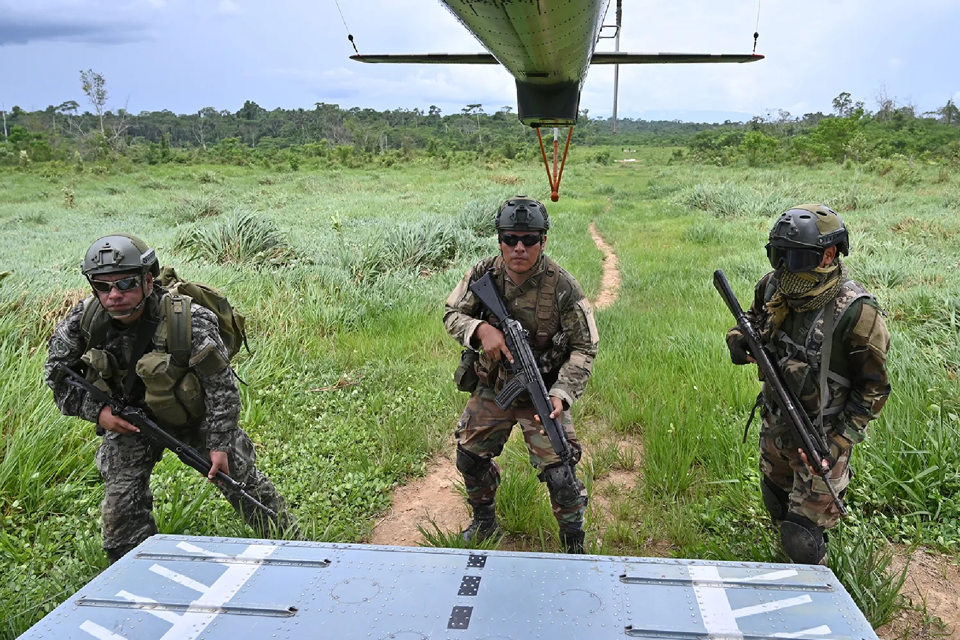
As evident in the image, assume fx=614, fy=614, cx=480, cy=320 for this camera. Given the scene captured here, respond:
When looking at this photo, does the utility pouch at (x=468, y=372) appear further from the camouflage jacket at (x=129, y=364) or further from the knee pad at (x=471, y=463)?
the camouflage jacket at (x=129, y=364)

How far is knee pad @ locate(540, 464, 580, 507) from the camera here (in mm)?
2957

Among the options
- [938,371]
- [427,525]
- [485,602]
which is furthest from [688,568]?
[938,371]

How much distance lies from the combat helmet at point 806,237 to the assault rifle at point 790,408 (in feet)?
1.04

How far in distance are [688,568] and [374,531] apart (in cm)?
214

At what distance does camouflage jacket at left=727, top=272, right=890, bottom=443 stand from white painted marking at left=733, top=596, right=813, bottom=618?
2.85ft

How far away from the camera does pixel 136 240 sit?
2680 mm

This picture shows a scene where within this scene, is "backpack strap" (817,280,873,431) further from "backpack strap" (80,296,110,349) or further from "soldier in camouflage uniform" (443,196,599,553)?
"backpack strap" (80,296,110,349)

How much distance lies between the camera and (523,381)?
9.29 feet

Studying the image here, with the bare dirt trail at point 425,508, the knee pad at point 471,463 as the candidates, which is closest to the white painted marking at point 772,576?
the knee pad at point 471,463

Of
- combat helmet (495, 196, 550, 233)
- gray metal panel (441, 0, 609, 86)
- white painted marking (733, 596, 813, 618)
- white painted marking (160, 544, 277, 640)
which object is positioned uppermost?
gray metal panel (441, 0, 609, 86)

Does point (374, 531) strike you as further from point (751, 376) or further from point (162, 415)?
point (751, 376)

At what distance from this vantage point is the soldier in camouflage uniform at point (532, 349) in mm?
2938

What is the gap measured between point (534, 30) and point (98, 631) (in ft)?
11.0

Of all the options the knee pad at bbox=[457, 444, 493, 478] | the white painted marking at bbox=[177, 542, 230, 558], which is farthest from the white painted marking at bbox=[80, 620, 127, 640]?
the knee pad at bbox=[457, 444, 493, 478]
